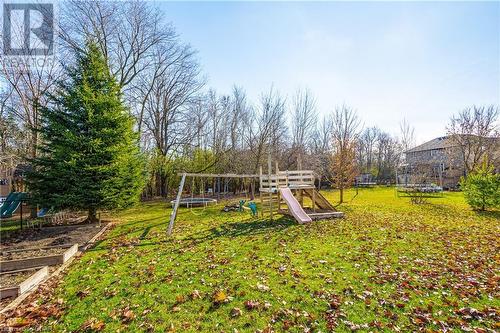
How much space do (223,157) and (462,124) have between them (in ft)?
86.1

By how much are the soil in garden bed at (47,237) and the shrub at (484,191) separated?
18.4 m

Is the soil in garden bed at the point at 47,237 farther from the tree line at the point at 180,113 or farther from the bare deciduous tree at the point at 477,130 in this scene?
the bare deciduous tree at the point at 477,130

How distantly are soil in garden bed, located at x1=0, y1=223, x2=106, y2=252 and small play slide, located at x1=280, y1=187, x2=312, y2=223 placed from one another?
778cm

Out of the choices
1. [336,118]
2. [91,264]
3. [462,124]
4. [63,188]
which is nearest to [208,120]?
[336,118]

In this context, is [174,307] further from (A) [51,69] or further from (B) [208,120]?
(B) [208,120]

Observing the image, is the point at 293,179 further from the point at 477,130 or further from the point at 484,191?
the point at 477,130

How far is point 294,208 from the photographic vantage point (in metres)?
11.1

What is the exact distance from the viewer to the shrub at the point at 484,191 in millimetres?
12891

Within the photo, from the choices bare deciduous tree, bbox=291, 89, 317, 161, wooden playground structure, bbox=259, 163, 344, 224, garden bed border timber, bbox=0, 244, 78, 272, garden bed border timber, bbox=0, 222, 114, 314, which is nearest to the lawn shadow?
wooden playground structure, bbox=259, 163, 344, 224

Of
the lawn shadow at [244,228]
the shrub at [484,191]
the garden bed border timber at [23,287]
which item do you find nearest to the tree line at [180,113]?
the shrub at [484,191]

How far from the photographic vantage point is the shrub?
12891 mm

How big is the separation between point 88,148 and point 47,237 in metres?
3.89

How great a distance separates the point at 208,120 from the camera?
28562 mm

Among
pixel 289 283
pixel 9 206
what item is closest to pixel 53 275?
pixel 289 283
